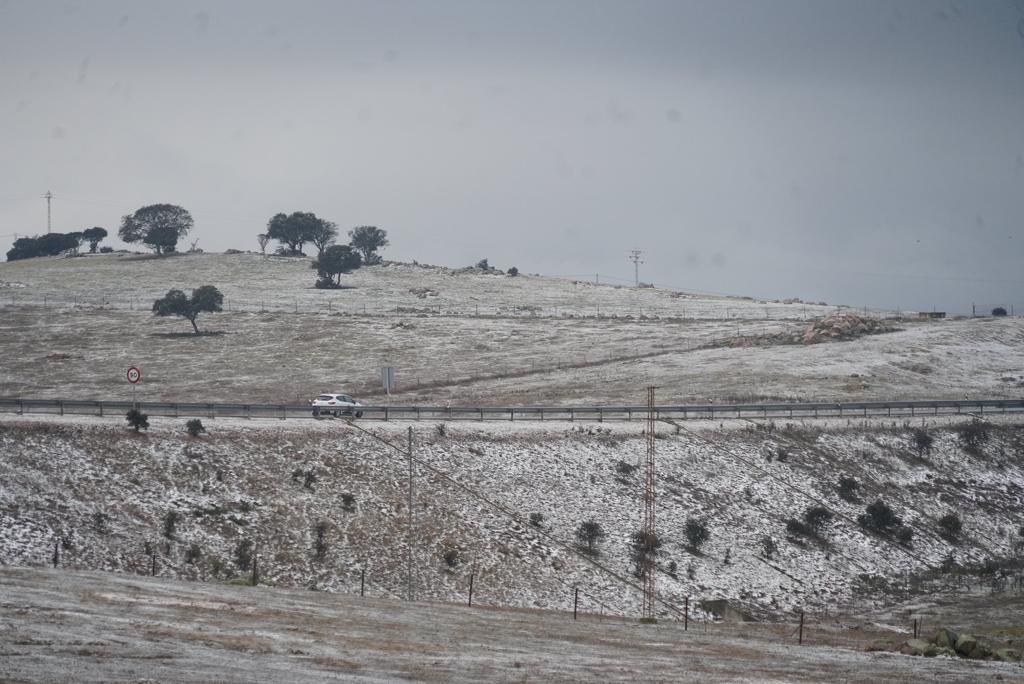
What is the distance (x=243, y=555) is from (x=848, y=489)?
3390 centimetres

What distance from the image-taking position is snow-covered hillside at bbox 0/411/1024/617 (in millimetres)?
52281

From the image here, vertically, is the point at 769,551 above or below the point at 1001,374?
below

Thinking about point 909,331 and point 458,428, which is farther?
point 909,331

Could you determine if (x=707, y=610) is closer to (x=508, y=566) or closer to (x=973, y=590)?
(x=508, y=566)

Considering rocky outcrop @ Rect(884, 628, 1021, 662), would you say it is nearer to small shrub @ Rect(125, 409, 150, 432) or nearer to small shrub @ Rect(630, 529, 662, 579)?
small shrub @ Rect(630, 529, 662, 579)

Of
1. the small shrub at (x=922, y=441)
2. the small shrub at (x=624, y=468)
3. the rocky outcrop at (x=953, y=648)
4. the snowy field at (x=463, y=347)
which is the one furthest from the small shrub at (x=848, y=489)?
the rocky outcrop at (x=953, y=648)

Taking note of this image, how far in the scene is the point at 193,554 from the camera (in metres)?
50.9

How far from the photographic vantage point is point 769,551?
6194 centimetres

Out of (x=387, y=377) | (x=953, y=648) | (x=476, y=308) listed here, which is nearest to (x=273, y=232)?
(x=476, y=308)

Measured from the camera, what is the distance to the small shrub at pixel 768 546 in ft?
203

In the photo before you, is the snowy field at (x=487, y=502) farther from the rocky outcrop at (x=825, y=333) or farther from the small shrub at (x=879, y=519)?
the rocky outcrop at (x=825, y=333)

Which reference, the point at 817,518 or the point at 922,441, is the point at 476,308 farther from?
the point at 817,518

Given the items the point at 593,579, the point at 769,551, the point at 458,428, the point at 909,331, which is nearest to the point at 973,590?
the point at 769,551

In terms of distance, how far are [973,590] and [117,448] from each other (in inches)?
1522
